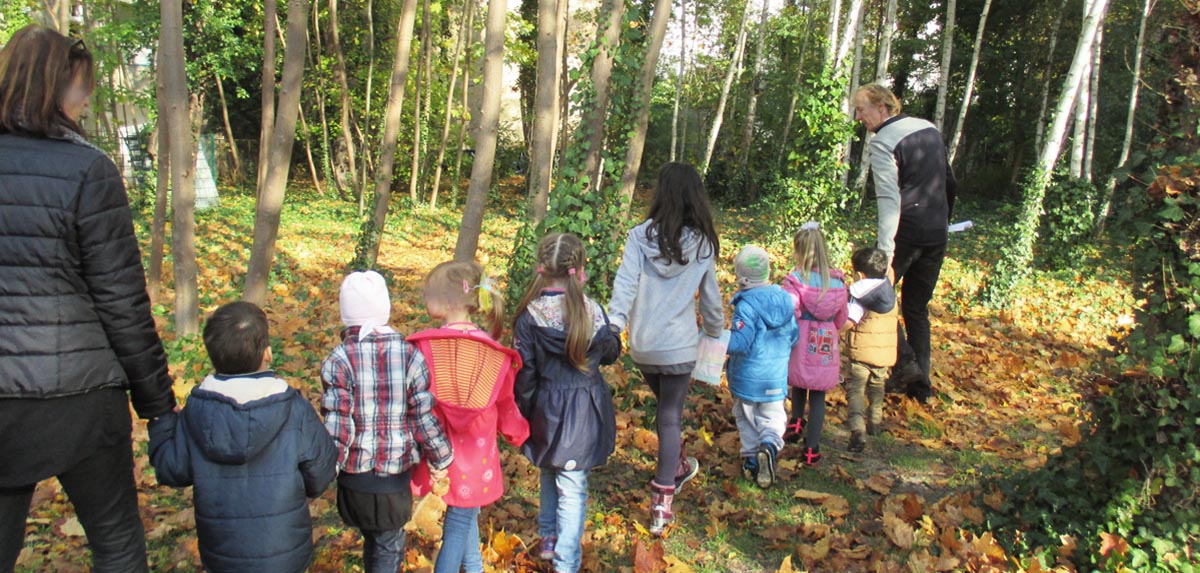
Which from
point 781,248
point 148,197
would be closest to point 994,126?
point 781,248

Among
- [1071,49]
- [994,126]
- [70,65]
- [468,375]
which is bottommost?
[468,375]

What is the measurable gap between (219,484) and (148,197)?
1691cm

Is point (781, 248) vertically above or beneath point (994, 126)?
beneath

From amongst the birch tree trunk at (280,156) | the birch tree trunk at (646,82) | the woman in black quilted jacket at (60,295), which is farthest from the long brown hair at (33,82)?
the birch tree trunk at (646,82)

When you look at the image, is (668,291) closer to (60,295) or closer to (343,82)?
(60,295)

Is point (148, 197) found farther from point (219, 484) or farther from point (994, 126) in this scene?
point (994, 126)

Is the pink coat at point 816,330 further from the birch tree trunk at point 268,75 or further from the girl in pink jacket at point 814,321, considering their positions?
the birch tree trunk at point 268,75

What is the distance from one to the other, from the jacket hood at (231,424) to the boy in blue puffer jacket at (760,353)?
8.98 feet

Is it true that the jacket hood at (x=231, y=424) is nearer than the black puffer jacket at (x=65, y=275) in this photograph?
No

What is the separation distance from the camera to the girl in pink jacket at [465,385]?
10.0 feet

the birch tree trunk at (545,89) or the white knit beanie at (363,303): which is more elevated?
the birch tree trunk at (545,89)

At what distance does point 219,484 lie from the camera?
8.23ft

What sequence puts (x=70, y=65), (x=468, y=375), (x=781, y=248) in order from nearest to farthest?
(x=70, y=65)
(x=468, y=375)
(x=781, y=248)

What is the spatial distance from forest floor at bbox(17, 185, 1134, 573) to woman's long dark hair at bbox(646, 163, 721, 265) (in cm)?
149
